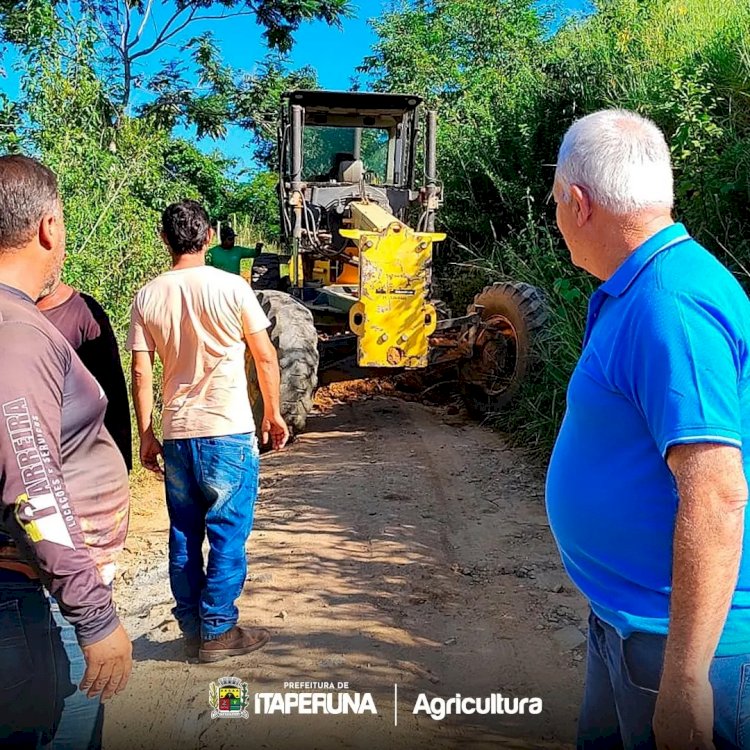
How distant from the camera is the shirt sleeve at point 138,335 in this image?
324cm

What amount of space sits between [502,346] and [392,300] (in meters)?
1.09

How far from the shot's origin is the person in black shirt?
2701 millimetres

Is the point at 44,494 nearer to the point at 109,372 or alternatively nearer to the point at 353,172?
the point at 109,372

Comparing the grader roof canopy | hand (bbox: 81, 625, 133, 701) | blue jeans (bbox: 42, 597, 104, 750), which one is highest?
the grader roof canopy

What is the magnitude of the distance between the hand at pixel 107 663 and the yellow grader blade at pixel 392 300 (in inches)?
175

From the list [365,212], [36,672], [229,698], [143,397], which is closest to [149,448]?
[143,397]

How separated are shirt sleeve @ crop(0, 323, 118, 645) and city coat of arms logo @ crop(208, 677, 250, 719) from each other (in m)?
1.49

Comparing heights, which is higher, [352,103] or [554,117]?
[554,117]

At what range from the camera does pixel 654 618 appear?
150 centimetres

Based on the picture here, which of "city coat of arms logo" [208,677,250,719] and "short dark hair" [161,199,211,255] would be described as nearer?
"city coat of arms logo" [208,677,250,719]

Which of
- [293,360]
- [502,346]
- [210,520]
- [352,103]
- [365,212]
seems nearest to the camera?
[210,520]

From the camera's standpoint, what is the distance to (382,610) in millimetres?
3625

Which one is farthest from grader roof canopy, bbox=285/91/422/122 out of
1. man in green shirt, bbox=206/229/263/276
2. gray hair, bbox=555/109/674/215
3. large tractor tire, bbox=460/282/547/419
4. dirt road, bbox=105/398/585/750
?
gray hair, bbox=555/109/674/215

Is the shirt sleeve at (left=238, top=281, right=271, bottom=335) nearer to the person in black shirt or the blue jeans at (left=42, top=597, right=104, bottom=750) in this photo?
the person in black shirt
